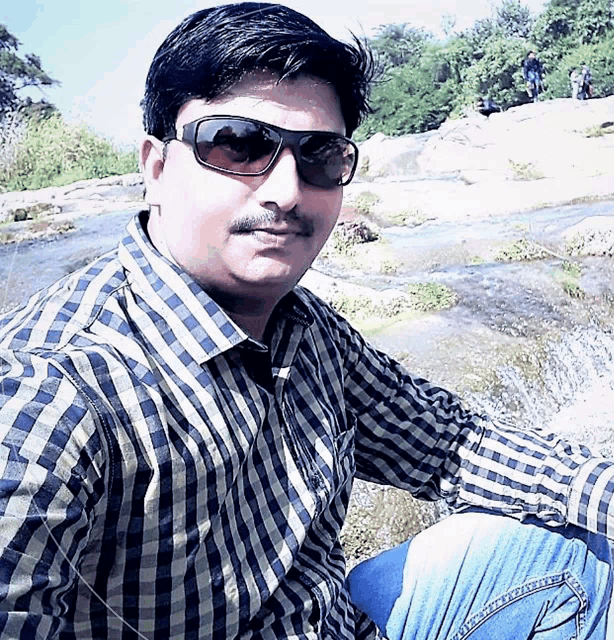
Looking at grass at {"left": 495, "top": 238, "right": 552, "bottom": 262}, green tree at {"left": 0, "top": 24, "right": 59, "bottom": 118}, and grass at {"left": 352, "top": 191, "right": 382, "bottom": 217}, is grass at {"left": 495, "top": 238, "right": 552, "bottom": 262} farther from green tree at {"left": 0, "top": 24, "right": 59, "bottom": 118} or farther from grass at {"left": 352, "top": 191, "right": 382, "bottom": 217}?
green tree at {"left": 0, "top": 24, "right": 59, "bottom": 118}

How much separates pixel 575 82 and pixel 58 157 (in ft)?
12.2

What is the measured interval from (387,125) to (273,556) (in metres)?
5.13

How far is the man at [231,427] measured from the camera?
2.34ft

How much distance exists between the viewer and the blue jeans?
3.84 feet

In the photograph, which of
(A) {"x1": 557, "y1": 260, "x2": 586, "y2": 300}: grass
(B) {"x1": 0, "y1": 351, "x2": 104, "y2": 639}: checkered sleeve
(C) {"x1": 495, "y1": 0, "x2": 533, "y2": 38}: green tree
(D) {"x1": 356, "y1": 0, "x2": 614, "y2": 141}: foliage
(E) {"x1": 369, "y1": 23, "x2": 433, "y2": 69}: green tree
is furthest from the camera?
(C) {"x1": 495, "y1": 0, "x2": 533, "y2": 38}: green tree

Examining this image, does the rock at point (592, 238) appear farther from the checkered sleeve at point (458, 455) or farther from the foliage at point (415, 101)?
the checkered sleeve at point (458, 455)

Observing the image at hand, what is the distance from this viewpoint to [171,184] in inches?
36.5

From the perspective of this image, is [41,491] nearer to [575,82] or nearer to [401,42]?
[401,42]

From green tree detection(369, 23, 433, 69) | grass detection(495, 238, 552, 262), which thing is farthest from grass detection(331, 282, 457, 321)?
green tree detection(369, 23, 433, 69)

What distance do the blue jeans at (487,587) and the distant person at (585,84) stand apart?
5.43m

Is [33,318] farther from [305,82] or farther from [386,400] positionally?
[386,400]

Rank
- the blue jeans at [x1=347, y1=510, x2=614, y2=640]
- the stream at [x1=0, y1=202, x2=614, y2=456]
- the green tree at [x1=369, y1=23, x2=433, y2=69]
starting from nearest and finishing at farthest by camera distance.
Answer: the blue jeans at [x1=347, y1=510, x2=614, y2=640] → the stream at [x1=0, y1=202, x2=614, y2=456] → the green tree at [x1=369, y1=23, x2=433, y2=69]

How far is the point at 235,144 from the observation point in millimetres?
882

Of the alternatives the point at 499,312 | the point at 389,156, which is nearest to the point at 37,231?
the point at 499,312
